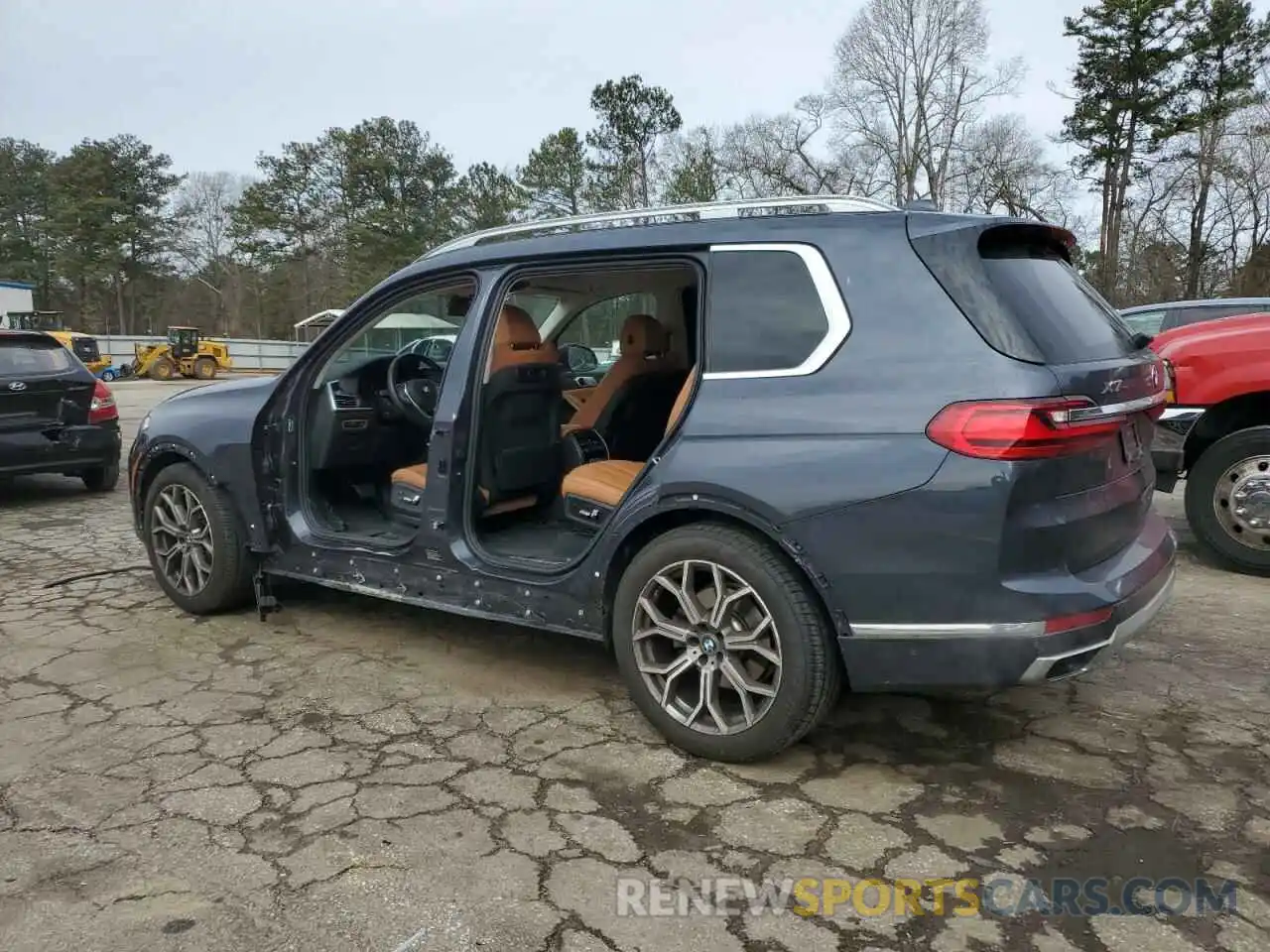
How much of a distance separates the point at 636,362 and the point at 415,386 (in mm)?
1175

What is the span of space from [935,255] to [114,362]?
42.7 m

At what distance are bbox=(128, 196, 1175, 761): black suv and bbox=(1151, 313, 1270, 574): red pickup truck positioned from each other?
8.30 ft

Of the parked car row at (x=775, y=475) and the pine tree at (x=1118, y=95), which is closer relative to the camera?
the parked car row at (x=775, y=475)

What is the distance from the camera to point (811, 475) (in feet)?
8.86

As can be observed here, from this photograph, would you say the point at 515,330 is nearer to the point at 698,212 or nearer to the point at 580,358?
the point at 698,212

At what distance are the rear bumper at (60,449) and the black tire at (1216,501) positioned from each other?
27.9 feet

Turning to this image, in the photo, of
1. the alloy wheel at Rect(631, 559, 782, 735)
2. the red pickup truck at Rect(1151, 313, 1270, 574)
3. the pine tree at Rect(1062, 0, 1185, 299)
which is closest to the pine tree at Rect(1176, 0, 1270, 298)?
the pine tree at Rect(1062, 0, 1185, 299)

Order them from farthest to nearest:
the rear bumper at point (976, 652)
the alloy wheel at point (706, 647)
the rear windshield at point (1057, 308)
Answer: the alloy wheel at point (706, 647), the rear windshield at point (1057, 308), the rear bumper at point (976, 652)

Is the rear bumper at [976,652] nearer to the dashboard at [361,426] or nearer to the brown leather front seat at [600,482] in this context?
the brown leather front seat at [600,482]

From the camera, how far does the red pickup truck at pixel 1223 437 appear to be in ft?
17.2

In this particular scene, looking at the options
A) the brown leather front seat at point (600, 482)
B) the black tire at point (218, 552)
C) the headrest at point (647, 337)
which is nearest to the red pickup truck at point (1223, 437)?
the headrest at point (647, 337)

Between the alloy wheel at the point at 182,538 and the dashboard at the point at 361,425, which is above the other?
the dashboard at the point at 361,425

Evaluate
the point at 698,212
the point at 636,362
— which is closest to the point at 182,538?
the point at 636,362

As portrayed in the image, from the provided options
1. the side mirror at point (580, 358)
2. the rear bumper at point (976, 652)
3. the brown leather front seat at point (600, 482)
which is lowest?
the rear bumper at point (976, 652)
